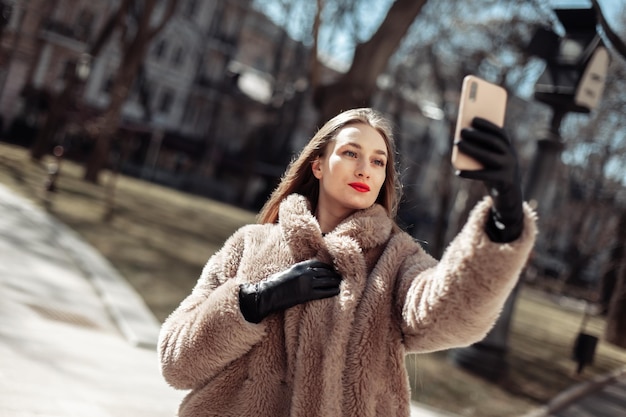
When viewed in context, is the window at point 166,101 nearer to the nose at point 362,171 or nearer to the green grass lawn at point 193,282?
the green grass lawn at point 193,282

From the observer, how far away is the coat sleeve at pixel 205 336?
2080 millimetres

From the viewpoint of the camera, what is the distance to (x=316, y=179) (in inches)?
98.0

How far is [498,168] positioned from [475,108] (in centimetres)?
15

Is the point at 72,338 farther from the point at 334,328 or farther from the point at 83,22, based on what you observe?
the point at 83,22

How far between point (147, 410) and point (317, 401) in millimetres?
3210

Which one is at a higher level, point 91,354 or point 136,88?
point 136,88

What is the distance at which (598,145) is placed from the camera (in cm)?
1923

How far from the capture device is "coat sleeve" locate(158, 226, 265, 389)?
2080 mm

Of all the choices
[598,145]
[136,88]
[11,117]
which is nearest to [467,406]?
[598,145]

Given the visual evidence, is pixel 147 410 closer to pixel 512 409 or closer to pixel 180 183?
pixel 512 409

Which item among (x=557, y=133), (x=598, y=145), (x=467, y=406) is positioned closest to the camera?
(x=467, y=406)

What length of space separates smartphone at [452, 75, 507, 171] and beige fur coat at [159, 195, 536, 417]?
0.52 feet

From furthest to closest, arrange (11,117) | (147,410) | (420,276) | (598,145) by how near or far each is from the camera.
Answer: (11,117) → (598,145) → (147,410) → (420,276)

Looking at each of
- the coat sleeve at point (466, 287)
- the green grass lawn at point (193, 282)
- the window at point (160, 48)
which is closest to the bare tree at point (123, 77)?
the green grass lawn at point (193, 282)
